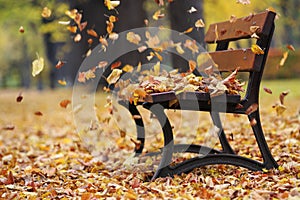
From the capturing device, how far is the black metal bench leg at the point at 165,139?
11.2ft

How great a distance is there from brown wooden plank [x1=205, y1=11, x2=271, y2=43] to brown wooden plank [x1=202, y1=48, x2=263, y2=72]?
0.47 ft

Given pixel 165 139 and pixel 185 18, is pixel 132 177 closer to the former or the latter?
pixel 165 139

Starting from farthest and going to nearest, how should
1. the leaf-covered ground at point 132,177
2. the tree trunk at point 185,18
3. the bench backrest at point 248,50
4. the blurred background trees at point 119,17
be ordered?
1. the blurred background trees at point 119,17
2. the tree trunk at point 185,18
3. the bench backrest at point 248,50
4. the leaf-covered ground at point 132,177

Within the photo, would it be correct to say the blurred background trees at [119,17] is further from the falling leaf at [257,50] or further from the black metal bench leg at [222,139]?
the black metal bench leg at [222,139]

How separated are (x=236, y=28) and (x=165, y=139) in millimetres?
1158

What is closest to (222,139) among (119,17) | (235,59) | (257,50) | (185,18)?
(235,59)

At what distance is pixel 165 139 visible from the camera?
11.4 feet

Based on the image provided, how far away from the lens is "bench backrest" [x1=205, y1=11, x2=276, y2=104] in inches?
139

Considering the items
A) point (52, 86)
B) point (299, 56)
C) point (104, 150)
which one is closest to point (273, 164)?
point (104, 150)

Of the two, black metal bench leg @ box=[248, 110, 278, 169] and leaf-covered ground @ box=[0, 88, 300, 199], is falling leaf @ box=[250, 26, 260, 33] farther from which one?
leaf-covered ground @ box=[0, 88, 300, 199]

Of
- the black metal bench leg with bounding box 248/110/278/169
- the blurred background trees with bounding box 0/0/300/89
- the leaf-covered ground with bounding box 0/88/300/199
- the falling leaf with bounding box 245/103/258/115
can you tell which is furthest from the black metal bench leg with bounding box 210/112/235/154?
the blurred background trees with bounding box 0/0/300/89

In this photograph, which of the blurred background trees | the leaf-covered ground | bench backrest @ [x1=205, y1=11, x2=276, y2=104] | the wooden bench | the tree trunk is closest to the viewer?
the leaf-covered ground

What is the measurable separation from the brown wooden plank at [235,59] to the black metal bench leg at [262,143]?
34 cm

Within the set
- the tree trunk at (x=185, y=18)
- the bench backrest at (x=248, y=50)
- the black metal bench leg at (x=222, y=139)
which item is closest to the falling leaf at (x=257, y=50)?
the bench backrest at (x=248, y=50)
